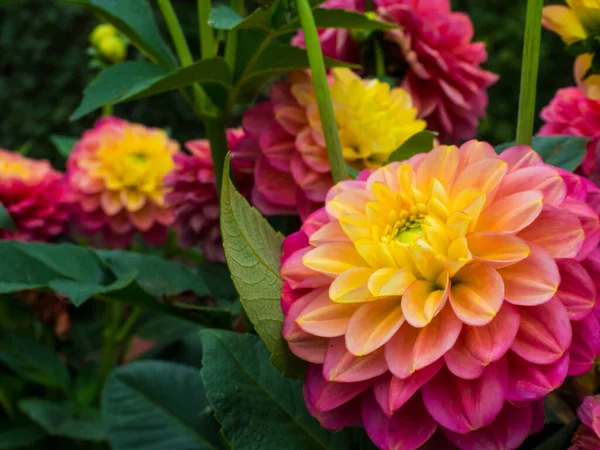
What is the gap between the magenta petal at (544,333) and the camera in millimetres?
230

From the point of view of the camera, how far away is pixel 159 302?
0.43 m

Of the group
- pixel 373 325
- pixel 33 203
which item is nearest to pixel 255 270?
pixel 373 325

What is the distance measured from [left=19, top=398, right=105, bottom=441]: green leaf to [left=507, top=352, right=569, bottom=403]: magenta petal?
48cm

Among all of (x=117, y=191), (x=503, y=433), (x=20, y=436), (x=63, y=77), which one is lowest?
(x=63, y=77)

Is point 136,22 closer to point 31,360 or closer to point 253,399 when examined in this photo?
point 253,399

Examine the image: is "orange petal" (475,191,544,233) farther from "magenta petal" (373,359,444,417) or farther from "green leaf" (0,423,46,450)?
"green leaf" (0,423,46,450)

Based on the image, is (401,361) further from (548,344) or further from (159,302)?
(159,302)

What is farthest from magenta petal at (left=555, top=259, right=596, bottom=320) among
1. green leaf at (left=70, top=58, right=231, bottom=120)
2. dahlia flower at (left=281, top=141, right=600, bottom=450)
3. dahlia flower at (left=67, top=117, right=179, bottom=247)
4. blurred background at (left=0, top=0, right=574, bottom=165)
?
blurred background at (left=0, top=0, right=574, bottom=165)

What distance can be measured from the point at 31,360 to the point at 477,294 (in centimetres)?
55

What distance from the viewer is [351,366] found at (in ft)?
0.82

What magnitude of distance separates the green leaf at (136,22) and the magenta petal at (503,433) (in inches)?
11.0

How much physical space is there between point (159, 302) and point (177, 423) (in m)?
0.12

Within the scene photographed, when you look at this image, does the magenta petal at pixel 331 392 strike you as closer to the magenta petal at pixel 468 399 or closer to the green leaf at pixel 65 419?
the magenta petal at pixel 468 399

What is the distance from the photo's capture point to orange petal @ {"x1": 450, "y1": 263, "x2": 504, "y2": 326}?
23 cm
